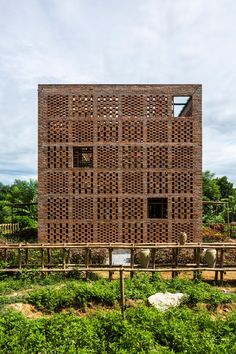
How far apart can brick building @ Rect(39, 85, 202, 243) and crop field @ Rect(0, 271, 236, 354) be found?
527cm

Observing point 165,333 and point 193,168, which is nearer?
point 165,333

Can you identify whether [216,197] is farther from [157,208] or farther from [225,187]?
[157,208]

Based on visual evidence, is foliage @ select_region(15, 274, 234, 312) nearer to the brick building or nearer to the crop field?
the crop field

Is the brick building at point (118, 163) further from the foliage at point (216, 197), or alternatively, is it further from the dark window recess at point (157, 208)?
the foliage at point (216, 197)

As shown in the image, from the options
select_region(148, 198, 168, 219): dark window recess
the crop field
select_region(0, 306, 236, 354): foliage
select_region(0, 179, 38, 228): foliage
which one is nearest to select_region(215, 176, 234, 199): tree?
select_region(0, 179, 38, 228): foliage

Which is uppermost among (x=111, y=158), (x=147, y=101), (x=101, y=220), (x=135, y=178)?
(x=147, y=101)

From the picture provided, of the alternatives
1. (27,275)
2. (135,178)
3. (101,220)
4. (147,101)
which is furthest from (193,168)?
(27,275)

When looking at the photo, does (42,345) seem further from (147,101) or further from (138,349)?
(147,101)

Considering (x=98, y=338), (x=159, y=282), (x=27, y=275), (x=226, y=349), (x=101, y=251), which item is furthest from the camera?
(x=101, y=251)

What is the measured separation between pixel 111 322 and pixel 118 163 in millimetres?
8859

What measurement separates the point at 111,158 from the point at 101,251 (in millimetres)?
4344

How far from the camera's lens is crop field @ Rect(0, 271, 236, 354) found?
463cm

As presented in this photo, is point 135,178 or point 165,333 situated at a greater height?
point 135,178

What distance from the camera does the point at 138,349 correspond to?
4.62 m
